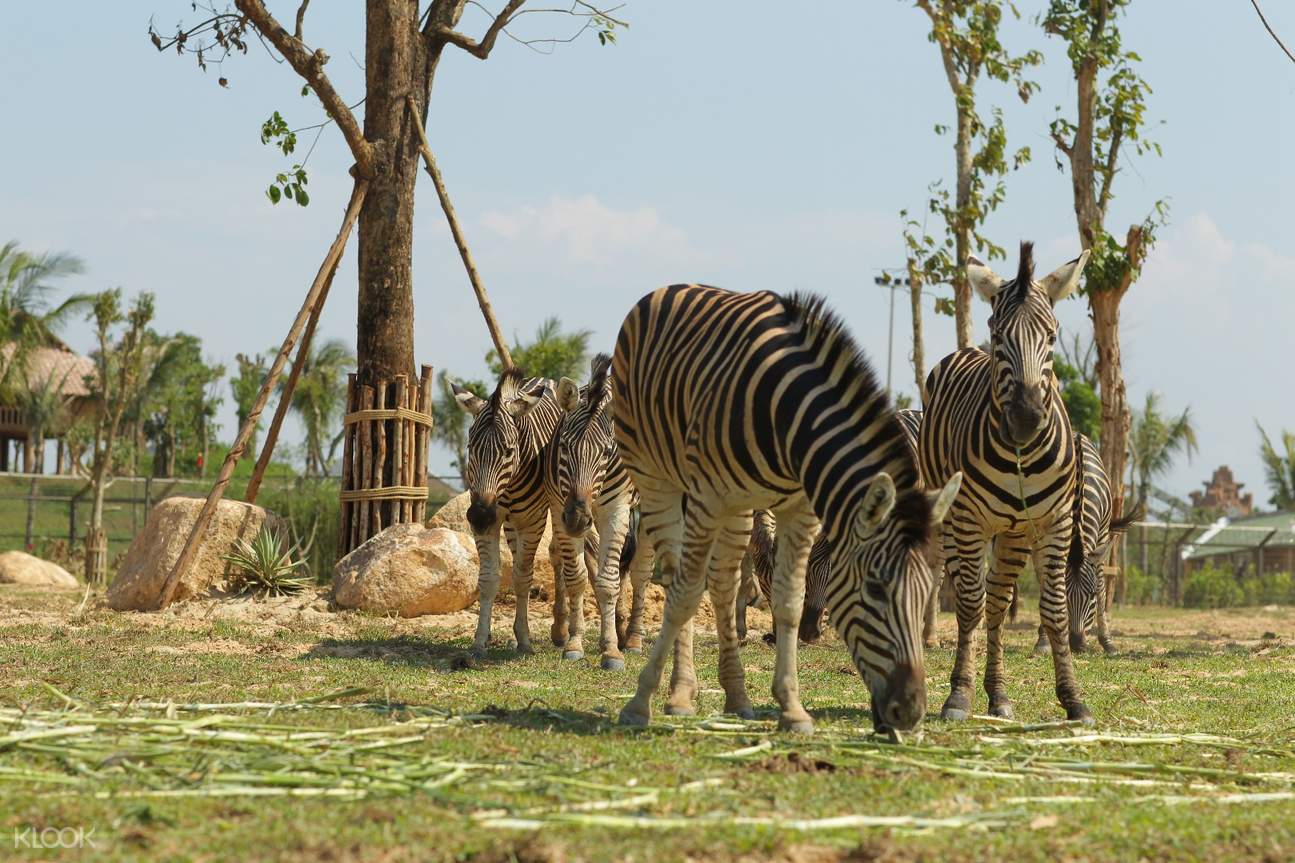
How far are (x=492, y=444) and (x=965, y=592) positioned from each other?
4205mm

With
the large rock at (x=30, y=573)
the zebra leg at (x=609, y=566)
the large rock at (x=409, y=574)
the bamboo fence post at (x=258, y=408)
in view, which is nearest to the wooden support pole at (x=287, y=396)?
the bamboo fence post at (x=258, y=408)

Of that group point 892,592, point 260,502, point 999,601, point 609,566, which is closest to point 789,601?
point 892,592

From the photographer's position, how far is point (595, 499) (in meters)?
10.7

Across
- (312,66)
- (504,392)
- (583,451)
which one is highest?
(312,66)

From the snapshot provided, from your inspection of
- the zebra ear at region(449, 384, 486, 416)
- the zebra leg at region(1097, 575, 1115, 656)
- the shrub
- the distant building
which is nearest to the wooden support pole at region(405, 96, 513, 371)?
the zebra ear at region(449, 384, 486, 416)

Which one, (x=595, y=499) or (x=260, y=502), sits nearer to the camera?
(x=595, y=499)

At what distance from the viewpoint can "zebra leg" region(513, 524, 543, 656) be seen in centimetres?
1119

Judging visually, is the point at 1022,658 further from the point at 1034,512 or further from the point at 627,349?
the point at 627,349

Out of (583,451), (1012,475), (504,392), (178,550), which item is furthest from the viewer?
(178,550)

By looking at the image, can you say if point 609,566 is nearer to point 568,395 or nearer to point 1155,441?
point 568,395

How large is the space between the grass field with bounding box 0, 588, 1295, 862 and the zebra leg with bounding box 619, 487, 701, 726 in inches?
5.2

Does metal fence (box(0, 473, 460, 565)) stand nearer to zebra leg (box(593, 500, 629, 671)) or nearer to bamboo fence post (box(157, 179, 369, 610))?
bamboo fence post (box(157, 179, 369, 610))

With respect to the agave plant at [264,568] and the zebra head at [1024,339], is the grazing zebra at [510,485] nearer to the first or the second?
the agave plant at [264,568]

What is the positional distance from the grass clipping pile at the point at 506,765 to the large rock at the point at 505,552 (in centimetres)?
752
